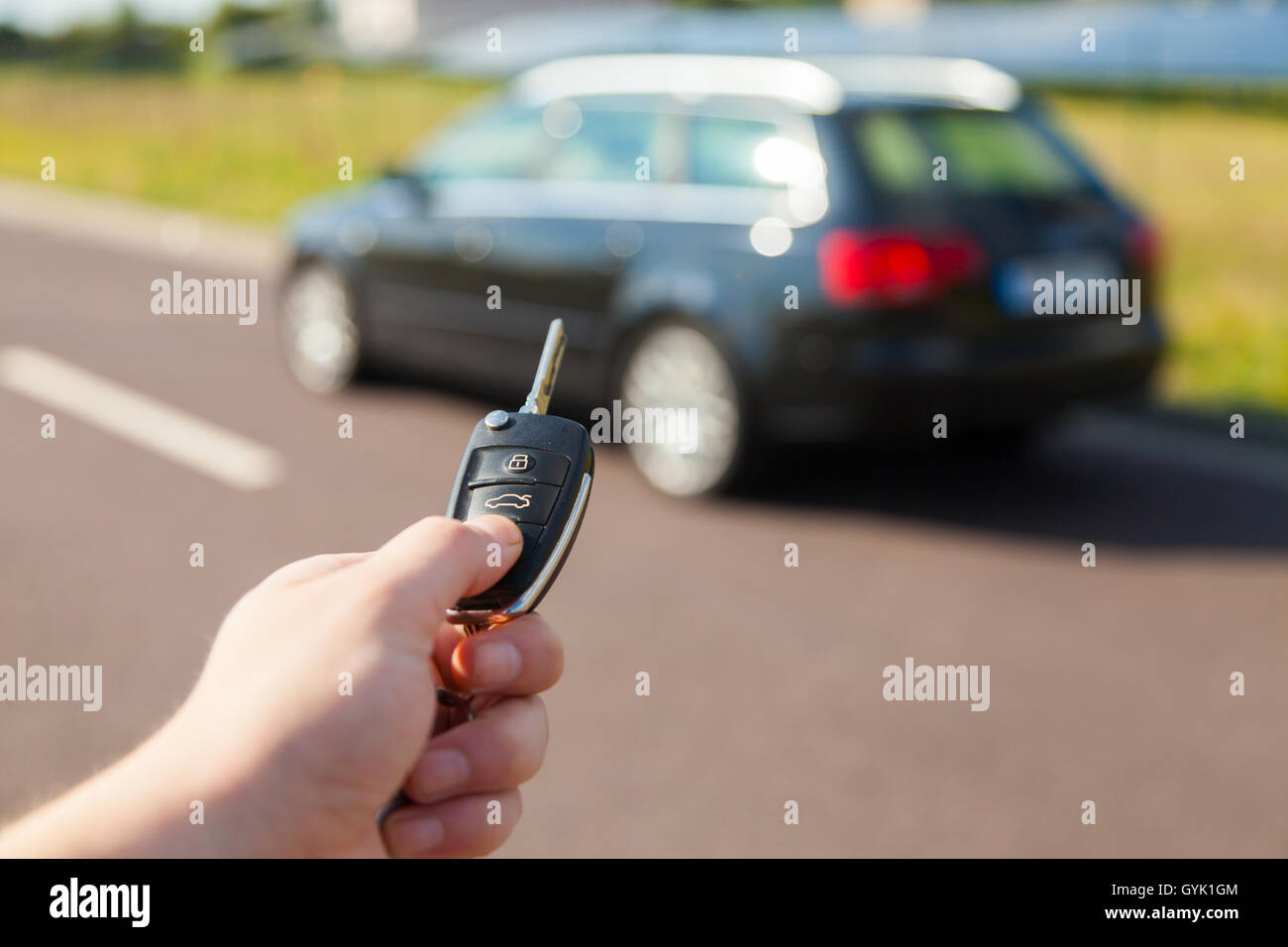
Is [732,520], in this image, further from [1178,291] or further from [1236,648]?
[1178,291]

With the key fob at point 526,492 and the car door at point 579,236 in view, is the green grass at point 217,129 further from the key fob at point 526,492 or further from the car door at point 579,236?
the key fob at point 526,492

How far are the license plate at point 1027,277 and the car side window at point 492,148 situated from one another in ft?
8.36

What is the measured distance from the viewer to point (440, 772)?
4.76ft

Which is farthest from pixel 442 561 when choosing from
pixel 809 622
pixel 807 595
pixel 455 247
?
pixel 455 247

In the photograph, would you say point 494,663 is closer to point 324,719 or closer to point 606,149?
point 324,719

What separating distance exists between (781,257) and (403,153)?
1574 cm

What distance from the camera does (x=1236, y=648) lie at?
4.92 meters

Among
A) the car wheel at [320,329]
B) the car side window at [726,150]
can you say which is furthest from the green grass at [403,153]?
the car side window at [726,150]

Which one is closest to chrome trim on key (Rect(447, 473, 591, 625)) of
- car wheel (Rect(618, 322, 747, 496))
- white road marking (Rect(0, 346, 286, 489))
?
car wheel (Rect(618, 322, 747, 496))

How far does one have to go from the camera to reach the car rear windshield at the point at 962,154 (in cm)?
648

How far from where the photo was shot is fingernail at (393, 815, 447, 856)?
1.47 meters

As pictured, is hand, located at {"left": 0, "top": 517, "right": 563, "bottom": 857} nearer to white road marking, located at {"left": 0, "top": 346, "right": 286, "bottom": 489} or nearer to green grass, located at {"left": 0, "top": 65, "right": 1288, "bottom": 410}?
white road marking, located at {"left": 0, "top": 346, "right": 286, "bottom": 489}

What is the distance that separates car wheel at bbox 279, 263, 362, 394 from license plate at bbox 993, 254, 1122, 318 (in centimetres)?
389

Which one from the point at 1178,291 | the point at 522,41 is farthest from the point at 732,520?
the point at 522,41
